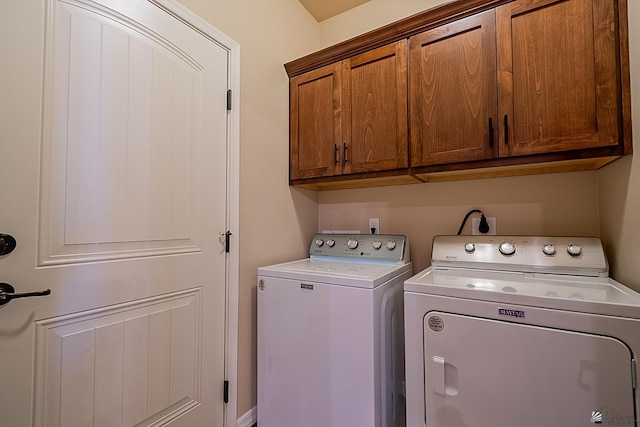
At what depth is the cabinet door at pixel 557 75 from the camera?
1143 mm

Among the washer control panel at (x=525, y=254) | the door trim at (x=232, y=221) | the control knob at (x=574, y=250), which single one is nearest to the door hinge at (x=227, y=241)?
the door trim at (x=232, y=221)

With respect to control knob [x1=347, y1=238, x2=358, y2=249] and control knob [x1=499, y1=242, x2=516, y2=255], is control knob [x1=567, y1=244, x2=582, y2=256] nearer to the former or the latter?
control knob [x1=499, y1=242, x2=516, y2=255]

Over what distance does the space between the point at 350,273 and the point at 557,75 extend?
125 centimetres

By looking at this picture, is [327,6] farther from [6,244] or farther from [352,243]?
[6,244]

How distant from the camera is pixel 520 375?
0.97m

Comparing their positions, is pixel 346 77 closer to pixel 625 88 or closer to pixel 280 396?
pixel 625 88

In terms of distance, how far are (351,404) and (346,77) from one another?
1.76 metres

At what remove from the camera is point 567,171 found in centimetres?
150

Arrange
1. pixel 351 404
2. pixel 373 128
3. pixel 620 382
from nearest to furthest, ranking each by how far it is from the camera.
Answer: pixel 620 382, pixel 351 404, pixel 373 128

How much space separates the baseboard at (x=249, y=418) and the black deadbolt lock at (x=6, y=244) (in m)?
1.33

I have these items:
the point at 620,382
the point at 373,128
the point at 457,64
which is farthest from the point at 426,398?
the point at 457,64

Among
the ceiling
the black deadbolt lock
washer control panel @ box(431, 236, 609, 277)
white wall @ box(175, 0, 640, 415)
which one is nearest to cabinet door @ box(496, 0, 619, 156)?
white wall @ box(175, 0, 640, 415)

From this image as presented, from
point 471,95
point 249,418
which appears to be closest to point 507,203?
point 471,95

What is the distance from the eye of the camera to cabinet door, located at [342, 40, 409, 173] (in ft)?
5.20
